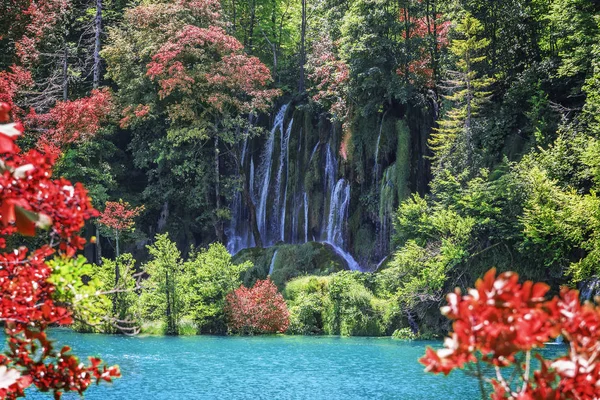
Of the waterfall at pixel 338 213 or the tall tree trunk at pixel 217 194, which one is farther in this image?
the tall tree trunk at pixel 217 194

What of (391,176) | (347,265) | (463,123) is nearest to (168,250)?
(347,265)

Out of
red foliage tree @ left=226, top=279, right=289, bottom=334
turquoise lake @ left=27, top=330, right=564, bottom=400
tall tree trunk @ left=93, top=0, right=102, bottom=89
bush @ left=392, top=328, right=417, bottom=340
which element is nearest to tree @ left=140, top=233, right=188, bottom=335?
turquoise lake @ left=27, top=330, right=564, bottom=400

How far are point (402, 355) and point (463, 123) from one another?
7.48 m

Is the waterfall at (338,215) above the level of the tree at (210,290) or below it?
above

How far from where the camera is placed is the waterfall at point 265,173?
86.1ft

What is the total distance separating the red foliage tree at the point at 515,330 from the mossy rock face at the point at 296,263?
61.9 feet

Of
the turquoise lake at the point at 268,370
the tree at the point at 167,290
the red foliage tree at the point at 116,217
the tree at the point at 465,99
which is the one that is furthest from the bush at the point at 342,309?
the red foliage tree at the point at 116,217

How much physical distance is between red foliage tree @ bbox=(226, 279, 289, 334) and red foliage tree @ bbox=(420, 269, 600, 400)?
1722 cm

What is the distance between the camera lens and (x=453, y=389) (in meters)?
11.6

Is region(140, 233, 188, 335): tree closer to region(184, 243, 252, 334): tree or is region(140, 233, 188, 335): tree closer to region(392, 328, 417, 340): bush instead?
region(184, 243, 252, 334): tree

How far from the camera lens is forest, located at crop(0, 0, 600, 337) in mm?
17000

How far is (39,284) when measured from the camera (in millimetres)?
3848

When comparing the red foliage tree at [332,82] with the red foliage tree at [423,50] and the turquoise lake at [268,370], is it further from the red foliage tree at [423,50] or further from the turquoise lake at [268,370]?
the turquoise lake at [268,370]

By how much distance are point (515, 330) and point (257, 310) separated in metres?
17.4
